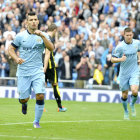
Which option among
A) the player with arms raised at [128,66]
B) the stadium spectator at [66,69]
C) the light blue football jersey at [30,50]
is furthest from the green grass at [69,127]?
the stadium spectator at [66,69]

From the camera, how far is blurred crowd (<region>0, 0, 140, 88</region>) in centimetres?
2380

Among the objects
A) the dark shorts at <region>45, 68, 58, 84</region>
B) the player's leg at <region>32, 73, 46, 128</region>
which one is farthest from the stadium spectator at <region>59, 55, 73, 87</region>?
the player's leg at <region>32, 73, 46, 128</region>

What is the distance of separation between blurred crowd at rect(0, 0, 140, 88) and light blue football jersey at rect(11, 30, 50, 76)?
454 inches

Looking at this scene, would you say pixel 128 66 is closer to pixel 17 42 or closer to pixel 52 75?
pixel 52 75

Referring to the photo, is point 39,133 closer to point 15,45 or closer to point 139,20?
point 15,45

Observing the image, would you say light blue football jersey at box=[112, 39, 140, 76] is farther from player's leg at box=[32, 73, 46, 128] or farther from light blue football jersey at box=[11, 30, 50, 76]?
player's leg at box=[32, 73, 46, 128]

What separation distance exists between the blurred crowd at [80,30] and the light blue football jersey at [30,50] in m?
11.5

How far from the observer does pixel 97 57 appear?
80.1 ft

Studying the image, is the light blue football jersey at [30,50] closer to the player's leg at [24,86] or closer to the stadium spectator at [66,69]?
the player's leg at [24,86]

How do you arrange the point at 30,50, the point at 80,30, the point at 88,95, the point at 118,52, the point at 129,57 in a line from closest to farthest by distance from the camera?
the point at 30,50 < the point at 118,52 < the point at 129,57 < the point at 88,95 < the point at 80,30

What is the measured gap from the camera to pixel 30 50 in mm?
11773

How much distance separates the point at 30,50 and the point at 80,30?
1419cm

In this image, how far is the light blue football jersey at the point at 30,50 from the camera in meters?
11.8

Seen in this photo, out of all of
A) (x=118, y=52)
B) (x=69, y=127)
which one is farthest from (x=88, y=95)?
(x=69, y=127)
